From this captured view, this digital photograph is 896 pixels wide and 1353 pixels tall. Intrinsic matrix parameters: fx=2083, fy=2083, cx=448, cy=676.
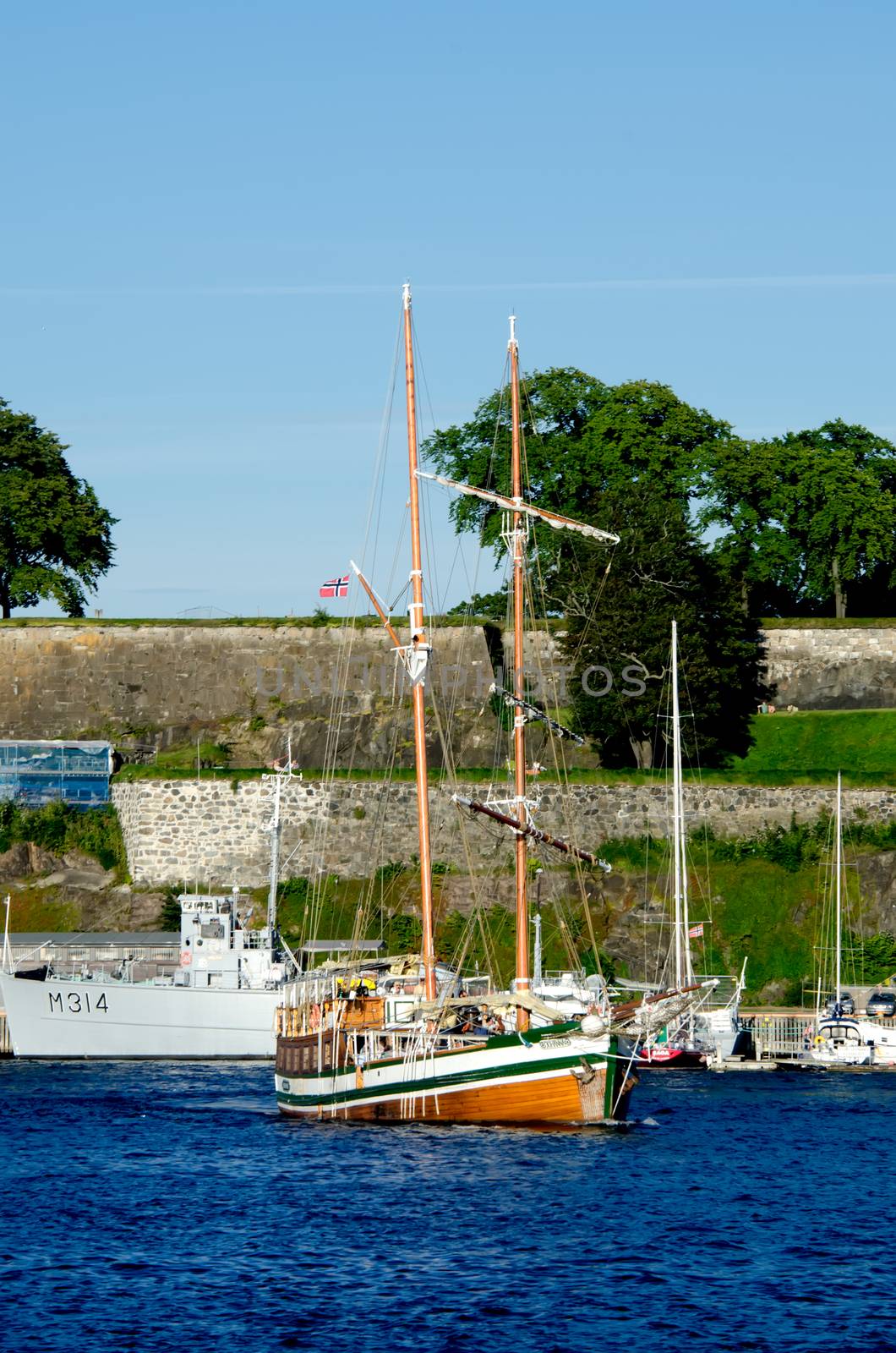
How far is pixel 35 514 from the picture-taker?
99.6 meters

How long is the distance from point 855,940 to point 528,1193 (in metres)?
32.0

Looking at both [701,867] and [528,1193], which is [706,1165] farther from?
[701,867]

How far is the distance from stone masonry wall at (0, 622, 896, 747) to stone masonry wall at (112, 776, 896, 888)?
895 centimetres

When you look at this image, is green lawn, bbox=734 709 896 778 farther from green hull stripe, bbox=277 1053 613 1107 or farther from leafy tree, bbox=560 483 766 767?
green hull stripe, bbox=277 1053 613 1107

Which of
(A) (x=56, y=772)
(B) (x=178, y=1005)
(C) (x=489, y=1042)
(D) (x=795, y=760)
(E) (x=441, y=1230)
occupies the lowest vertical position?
(E) (x=441, y=1230)

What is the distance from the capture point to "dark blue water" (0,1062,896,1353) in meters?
34.6

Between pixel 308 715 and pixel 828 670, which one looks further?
pixel 828 670

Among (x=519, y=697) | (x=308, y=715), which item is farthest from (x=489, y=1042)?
(x=308, y=715)

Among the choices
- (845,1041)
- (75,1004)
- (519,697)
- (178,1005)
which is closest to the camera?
(519,697)

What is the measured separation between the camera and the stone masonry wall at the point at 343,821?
7944cm

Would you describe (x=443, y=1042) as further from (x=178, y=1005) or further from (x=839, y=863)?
(x=839, y=863)

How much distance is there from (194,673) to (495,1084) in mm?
44828

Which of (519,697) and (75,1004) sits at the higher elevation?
(519,697)

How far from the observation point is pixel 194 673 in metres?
93.2
